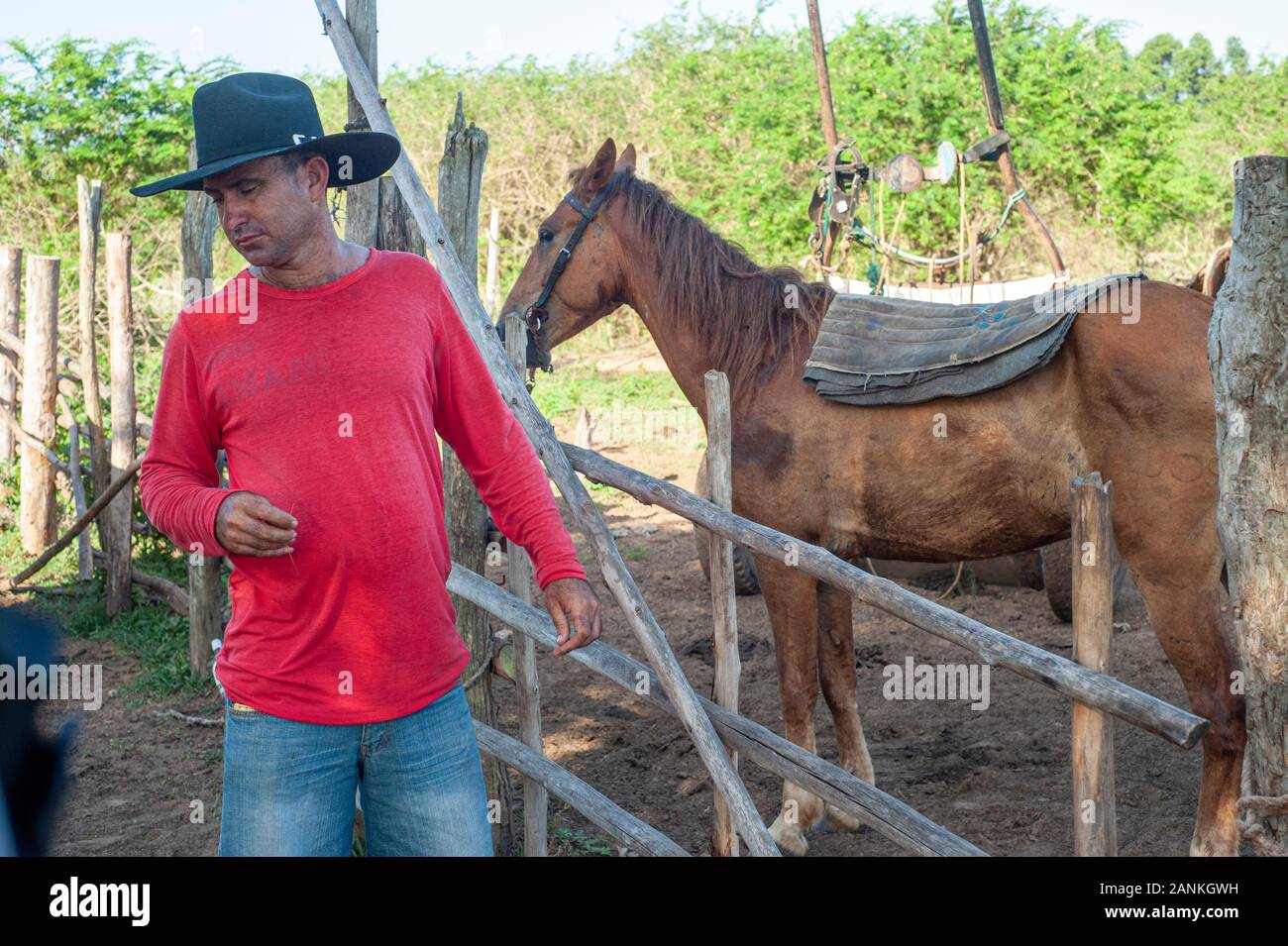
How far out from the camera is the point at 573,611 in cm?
234

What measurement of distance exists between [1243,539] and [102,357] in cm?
1186

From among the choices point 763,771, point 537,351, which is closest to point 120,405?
point 537,351

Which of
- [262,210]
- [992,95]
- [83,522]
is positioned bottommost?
[83,522]

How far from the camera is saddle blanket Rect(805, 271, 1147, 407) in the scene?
155 inches

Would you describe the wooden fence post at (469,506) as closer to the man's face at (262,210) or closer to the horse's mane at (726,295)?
the horse's mane at (726,295)

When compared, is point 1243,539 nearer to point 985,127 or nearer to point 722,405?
point 722,405

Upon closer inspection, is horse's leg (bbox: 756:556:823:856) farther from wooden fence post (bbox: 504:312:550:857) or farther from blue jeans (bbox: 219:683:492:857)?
blue jeans (bbox: 219:683:492:857)

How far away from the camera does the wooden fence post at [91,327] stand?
6.88 m

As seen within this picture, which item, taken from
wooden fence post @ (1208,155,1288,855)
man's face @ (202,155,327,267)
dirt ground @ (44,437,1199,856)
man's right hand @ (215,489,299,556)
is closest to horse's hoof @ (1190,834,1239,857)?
dirt ground @ (44,437,1199,856)

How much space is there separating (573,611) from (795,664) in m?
2.17

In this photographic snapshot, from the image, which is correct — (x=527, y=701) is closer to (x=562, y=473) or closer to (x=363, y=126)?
(x=562, y=473)

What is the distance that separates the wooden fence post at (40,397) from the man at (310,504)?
21.1 ft

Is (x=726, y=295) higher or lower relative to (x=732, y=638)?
higher
